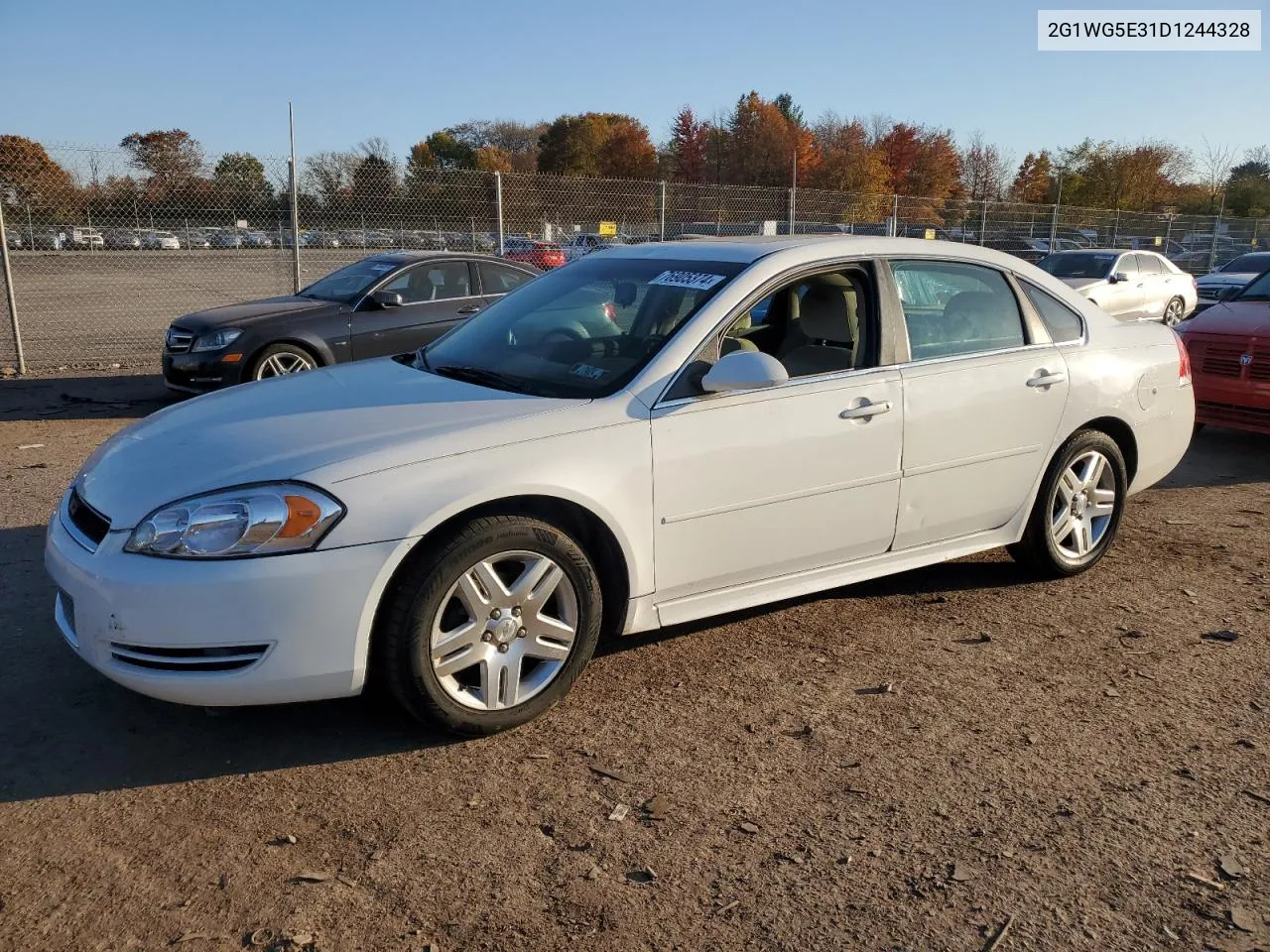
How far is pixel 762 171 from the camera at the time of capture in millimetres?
76250

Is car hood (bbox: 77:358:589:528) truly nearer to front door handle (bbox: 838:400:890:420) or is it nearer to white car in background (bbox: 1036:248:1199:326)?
front door handle (bbox: 838:400:890:420)

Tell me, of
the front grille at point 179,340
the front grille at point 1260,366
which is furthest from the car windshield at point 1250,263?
the front grille at point 179,340

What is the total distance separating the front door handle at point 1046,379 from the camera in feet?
15.2

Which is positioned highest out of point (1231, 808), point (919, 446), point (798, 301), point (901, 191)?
point (901, 191)

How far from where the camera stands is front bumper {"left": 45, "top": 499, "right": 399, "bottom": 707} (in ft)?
9.80

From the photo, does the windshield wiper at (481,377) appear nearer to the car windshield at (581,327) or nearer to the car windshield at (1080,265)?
the car windshield at (581,327)

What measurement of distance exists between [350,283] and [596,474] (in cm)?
729

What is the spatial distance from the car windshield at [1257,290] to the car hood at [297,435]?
298 inches

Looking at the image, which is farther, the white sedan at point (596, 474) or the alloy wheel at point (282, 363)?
the alloy wheel at point (282, 363)

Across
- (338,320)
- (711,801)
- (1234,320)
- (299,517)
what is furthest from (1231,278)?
(299,517)

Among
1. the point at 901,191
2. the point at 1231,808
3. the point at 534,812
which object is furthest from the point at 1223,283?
the point at 901,191

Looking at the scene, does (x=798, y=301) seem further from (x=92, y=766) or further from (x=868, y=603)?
(x=92, y=766)

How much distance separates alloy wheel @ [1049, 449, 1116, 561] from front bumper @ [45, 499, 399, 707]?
11.0 feet

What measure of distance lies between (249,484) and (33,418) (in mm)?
7202
